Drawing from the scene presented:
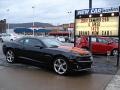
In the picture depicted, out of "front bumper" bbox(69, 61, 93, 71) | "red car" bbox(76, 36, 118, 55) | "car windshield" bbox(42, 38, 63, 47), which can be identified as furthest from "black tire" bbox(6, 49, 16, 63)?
"red car" bbox(76, 36, 118, 55)

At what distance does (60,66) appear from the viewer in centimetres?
1166

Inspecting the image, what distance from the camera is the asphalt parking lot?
9320 mm

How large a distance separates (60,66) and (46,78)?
109 centimetres

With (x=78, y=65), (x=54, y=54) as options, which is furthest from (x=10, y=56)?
(x=78, y=65)

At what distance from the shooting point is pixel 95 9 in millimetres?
16078

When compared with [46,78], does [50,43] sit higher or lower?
higher

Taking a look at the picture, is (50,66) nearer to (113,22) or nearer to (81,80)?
(81,80)

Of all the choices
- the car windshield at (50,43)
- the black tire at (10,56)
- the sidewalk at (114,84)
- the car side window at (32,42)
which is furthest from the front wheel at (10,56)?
the sidewalk at (114,84)

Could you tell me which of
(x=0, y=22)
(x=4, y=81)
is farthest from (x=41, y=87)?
(x=0, y=22)

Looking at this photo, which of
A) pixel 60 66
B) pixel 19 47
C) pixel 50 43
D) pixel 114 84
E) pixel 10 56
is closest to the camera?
pixel 114 84

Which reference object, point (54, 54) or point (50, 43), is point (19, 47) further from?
point (54, 54)

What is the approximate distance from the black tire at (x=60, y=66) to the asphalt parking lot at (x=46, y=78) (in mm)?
223

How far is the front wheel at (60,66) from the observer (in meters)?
11.6

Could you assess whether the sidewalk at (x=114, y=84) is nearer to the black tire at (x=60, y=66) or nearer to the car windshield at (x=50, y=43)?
the black tire at (x=60, y=66)
